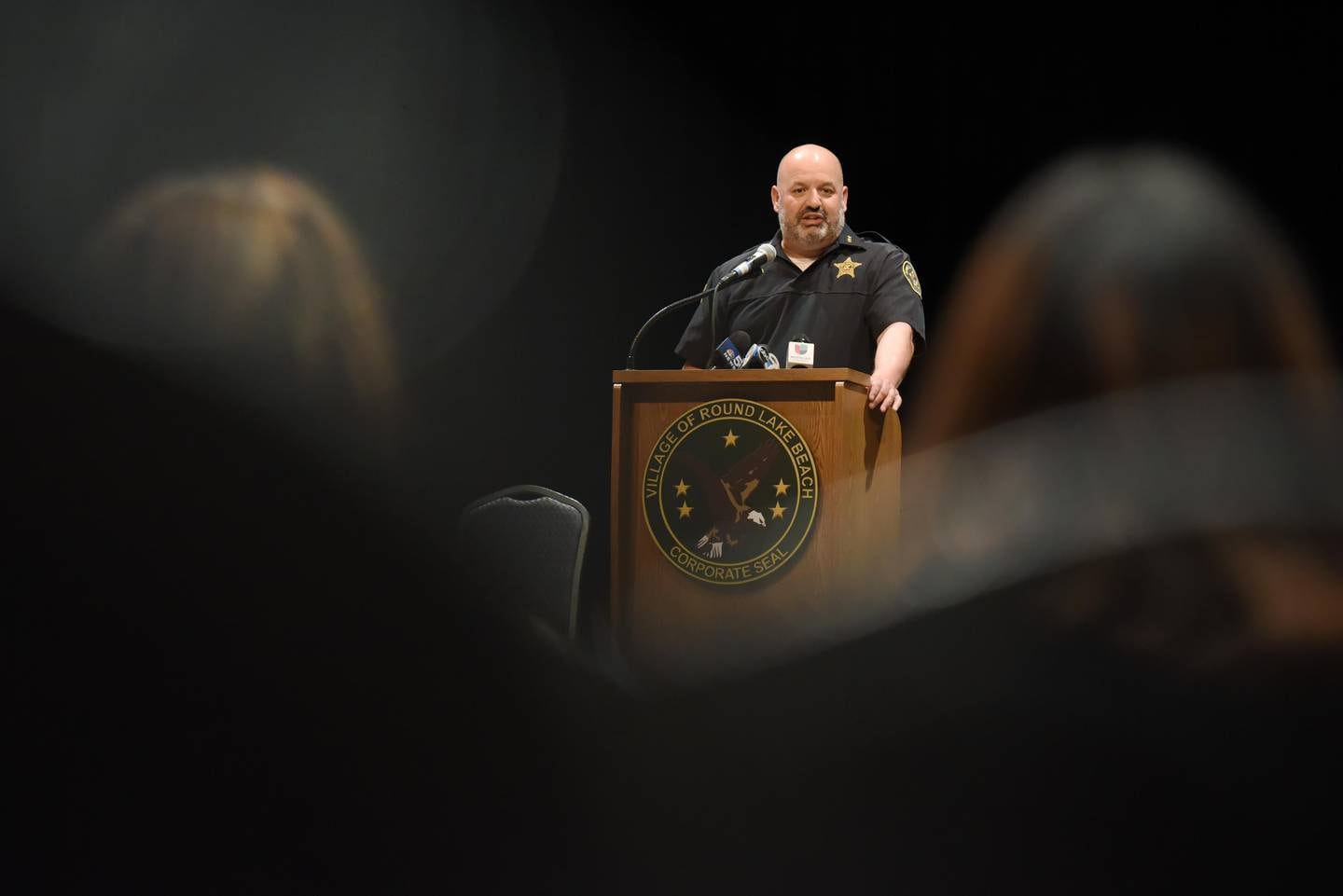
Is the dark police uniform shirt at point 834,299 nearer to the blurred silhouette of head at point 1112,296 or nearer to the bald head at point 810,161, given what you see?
the bald head at point 810,161

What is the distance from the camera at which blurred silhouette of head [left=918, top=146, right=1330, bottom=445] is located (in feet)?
13.8

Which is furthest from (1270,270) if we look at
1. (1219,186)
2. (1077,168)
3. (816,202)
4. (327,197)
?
(327,197)

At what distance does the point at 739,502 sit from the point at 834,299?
83cm

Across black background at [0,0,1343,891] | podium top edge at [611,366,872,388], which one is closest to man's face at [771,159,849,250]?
podium top edge at [611,366,872,388]

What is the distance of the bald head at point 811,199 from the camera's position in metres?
2.77

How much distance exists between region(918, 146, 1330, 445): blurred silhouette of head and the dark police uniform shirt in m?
1.60

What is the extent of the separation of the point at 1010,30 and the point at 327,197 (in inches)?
91.6

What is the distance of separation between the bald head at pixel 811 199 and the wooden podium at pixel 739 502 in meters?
0.63

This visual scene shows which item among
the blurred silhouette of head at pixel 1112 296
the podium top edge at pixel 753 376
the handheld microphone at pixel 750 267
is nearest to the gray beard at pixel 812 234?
the handheld microphone at pixel 750 267

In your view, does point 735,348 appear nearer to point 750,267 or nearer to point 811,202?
point 750,267

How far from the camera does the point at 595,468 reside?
168 inches

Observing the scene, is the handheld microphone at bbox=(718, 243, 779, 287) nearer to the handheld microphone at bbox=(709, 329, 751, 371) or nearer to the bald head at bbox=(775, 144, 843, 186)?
the handheld microphone at bbox=(709, 329, 751, 371)

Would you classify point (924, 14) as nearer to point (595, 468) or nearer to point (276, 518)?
point (595, 468)

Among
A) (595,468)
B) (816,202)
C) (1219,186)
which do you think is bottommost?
(595,468)
